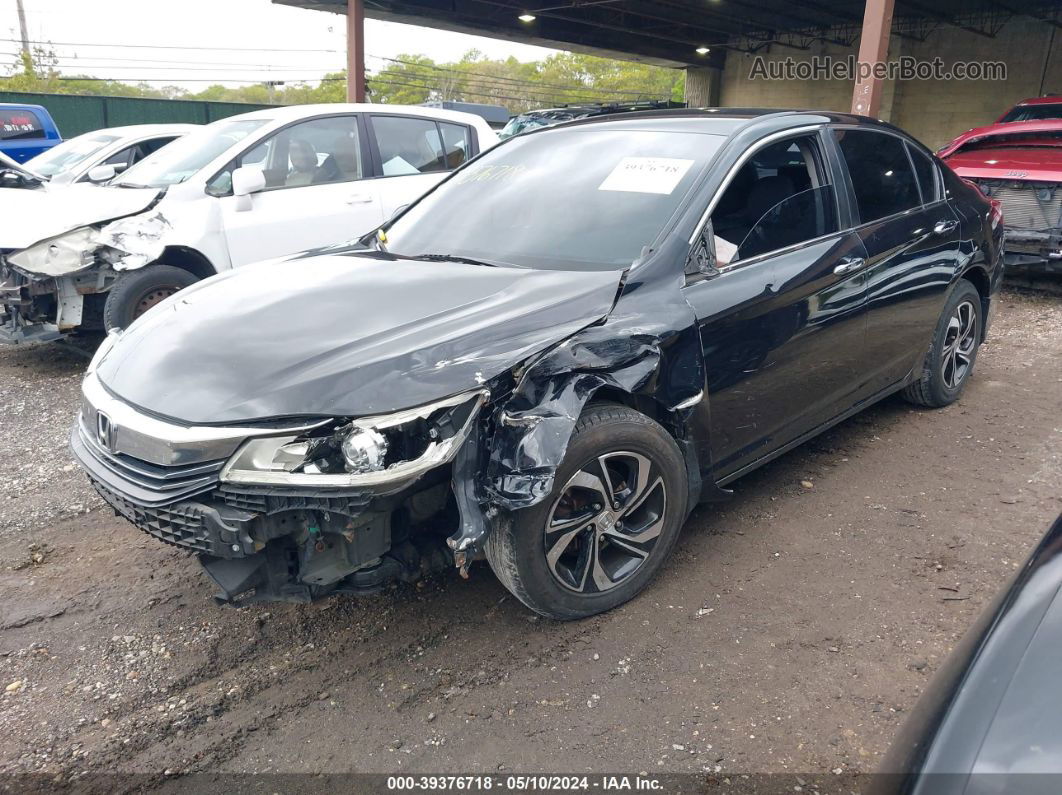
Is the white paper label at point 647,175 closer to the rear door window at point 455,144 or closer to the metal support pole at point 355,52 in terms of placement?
the rear door window at point 455,144

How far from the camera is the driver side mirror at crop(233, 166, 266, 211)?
231 inches

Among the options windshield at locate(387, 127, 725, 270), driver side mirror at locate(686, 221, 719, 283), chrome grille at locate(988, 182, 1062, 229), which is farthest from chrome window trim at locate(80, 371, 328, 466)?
chrome grille at locate(988, 182, 1062, 229)

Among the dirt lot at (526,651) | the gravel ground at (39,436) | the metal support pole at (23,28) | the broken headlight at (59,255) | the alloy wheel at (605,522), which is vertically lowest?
the gravel ground at (39,436)

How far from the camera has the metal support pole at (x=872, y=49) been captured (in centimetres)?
933

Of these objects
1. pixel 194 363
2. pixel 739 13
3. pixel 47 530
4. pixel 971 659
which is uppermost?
pixel 739 13

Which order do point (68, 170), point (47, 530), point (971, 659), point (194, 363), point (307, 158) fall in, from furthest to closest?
point (68, 170), point (307, 158), point (47, 530), point (194, 363), point (971, 659)

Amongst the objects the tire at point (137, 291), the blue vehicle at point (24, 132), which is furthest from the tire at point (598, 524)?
the blue vehicle at point (24, 132)

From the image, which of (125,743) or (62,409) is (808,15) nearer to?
(62,409)

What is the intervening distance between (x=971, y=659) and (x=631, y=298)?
1.66 m

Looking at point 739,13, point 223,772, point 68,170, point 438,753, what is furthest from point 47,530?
point 739,13

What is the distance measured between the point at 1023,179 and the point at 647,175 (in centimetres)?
589

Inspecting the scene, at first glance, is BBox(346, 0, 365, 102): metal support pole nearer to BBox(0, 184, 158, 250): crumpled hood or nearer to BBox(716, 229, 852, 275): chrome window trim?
BBox(0, 184, 158, 250): crumpled hood

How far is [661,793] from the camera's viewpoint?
7.36ft

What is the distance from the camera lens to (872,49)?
9.52 m
